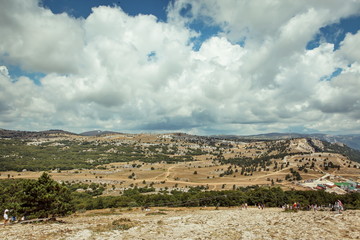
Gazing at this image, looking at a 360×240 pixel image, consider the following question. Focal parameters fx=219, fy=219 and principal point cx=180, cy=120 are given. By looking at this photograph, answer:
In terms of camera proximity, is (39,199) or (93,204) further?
(93,204)

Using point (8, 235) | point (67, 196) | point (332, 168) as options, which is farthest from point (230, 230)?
point (332, 168)

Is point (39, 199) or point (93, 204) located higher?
point (39, 199)

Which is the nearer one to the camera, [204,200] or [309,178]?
[204,200]

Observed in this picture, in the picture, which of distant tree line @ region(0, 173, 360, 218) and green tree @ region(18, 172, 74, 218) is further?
distant tree line @ region(0, 173, 360, 218)

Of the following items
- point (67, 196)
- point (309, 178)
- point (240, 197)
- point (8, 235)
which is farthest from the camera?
point (309, 178)

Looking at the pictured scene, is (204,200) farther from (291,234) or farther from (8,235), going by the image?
(8,235)

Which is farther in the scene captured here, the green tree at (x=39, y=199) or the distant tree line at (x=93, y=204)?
the distant tree line at (x=93, y=204)

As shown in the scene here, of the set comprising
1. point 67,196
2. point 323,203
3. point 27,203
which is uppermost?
point 27,203

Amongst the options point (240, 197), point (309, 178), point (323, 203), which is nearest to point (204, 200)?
point (240, 197)

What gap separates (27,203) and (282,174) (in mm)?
183139

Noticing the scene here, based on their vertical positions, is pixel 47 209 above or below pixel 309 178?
above

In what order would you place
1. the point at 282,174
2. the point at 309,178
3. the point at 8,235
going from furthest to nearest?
the point at 282,174 < the point at 309,178 < the point at 8,235

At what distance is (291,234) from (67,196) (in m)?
43.9

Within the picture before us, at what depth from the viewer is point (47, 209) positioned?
33.0 metres
